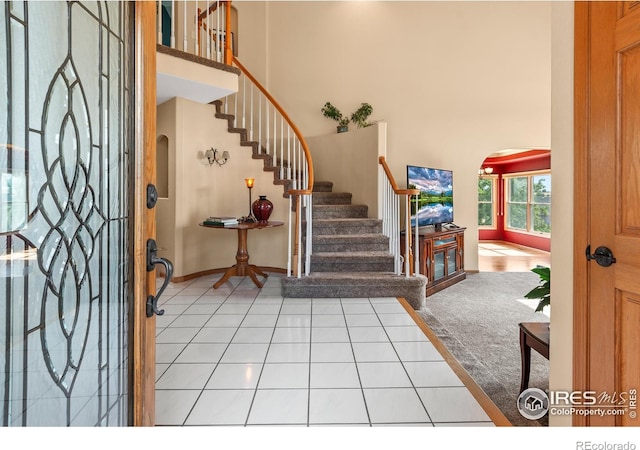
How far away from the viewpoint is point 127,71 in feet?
3.42

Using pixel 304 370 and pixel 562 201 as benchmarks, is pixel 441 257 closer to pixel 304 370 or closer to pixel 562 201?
pixel 304 370

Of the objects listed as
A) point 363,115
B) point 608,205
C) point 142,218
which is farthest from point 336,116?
point 142,218

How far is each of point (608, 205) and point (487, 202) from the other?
10162 millimetres

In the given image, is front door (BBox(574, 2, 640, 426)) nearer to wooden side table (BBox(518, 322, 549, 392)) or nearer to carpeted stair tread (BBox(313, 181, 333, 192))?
wooden side table (BBox(518, 322, 549, 392))

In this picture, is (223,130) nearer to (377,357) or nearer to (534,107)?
(377,357)

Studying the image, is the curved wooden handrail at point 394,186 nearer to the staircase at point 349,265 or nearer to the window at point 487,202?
the staircase at point 349,265

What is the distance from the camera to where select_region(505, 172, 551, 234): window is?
8414mm

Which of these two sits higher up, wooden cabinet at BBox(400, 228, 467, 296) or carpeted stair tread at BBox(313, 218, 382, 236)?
carpeted stair tread at BBox(313, 218, 382, 236)

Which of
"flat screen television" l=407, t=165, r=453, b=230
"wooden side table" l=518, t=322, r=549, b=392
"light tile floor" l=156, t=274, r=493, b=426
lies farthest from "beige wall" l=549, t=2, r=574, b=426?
"flat screen television" l=407, t=165, r=453, b=230

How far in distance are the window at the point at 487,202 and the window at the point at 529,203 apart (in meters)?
0.42

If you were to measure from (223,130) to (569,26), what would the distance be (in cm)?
460

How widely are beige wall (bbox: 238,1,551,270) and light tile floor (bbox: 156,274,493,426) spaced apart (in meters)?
3.63
